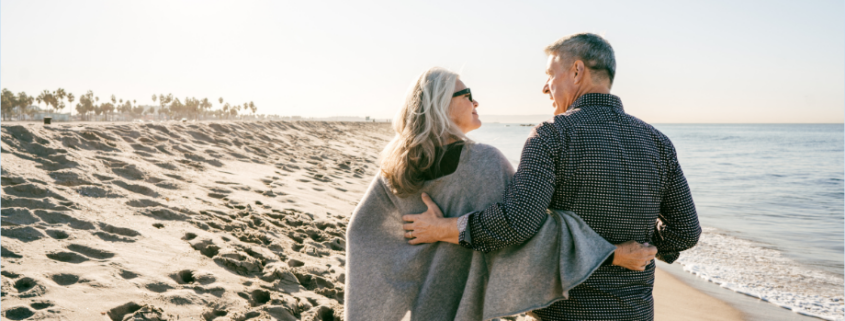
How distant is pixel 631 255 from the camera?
173cm

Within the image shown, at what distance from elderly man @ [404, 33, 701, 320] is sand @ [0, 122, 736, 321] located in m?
1.93

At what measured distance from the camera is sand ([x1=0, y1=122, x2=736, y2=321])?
2939mm

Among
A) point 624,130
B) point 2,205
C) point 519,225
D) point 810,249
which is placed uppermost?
point 624,130

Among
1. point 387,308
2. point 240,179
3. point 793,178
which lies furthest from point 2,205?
point 793,178

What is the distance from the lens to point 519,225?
5.40ft

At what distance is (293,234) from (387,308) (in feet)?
10.0

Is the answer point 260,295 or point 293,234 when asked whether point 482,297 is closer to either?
point 260,295

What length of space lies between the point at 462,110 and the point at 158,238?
128 inches

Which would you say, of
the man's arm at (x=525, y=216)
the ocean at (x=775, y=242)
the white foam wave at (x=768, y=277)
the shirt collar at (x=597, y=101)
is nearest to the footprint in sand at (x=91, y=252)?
the ocean at (x=775, y=242)

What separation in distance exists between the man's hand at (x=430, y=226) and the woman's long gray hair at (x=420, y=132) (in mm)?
105

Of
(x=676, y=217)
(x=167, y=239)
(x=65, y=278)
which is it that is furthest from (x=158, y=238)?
(x=676, y=217)

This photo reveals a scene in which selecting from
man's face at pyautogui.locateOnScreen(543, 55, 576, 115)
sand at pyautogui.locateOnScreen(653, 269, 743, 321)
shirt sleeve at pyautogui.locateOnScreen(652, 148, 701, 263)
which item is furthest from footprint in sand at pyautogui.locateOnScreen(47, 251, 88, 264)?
Answer: sand at pyautogui.locateOnScreen(653, 269, 743, 321)

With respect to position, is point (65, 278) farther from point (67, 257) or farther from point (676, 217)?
point (676, 217)

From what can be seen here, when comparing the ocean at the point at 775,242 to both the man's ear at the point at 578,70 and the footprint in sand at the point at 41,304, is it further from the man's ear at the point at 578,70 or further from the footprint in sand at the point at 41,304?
the footprint in sand at the point at 41,304
